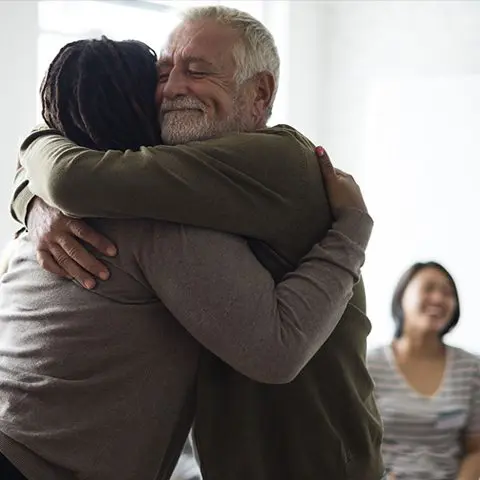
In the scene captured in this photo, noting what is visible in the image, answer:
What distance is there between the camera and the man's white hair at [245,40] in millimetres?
1374

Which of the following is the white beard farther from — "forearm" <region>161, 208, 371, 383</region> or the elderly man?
"forearm" <region>161, 208, 371, 383</region>

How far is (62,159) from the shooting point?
124 centimetres

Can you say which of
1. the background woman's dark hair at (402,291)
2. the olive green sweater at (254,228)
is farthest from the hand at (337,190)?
the background woman's dark hair at (402,291)

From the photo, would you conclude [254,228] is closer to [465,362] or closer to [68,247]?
[68,247]

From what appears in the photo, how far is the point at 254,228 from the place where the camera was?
126cm

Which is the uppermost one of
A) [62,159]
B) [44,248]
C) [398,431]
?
[62,159]

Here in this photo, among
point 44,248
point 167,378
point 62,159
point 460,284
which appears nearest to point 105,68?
point 62,159

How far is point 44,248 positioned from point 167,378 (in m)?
0.25

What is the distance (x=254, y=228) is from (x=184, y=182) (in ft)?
0.39

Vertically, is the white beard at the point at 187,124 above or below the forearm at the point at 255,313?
above

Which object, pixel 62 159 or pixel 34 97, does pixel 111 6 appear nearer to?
pixel 34 97

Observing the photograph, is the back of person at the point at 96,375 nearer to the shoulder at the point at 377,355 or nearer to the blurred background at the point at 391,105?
the shoulder at the point at 377,355

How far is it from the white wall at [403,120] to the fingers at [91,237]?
129 inches

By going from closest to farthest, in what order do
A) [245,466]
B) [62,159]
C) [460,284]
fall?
[62,159]
[245,466]
[460,284]
